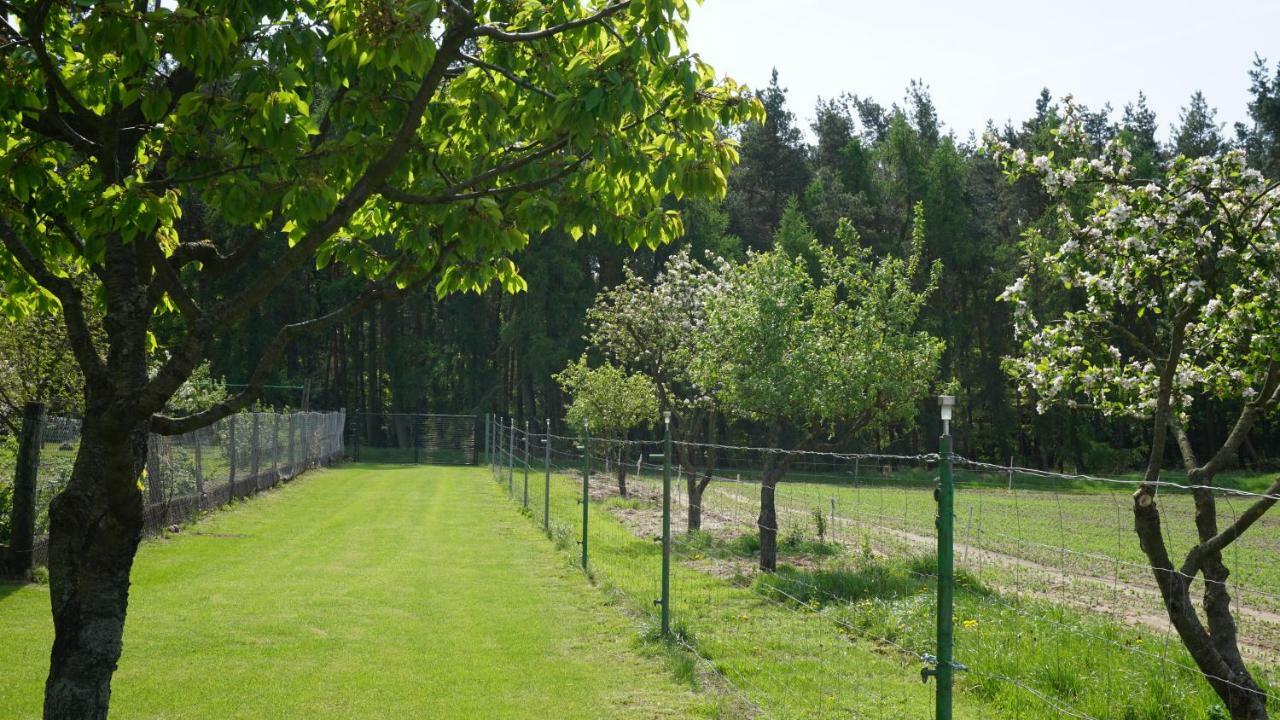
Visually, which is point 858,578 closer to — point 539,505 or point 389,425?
point 539,505

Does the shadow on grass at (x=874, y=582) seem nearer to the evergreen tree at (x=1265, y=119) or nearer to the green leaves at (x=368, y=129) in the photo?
the green leaves at (x=368, y=129)

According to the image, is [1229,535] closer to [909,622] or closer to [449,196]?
[909,622]

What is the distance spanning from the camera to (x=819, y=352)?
1552cm

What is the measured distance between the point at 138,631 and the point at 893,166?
1827 inches

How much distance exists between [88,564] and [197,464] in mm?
14619

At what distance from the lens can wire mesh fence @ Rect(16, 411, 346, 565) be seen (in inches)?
468

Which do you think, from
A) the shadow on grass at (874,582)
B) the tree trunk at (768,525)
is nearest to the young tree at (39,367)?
the tree trunk at (768,525)

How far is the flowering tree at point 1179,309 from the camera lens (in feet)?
19.6

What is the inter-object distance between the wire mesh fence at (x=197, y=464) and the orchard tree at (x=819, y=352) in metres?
8.27

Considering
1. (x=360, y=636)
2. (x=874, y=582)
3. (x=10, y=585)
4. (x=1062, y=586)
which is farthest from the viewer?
(x=10, y=585)

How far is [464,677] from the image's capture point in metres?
8.02

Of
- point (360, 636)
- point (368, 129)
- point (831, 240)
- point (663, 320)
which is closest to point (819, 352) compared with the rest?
point (360, 636)

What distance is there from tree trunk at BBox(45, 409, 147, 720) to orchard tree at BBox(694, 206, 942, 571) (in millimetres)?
10390

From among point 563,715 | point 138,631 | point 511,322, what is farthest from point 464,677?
point 511,322
